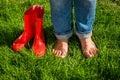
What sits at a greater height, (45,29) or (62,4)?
(62,4)

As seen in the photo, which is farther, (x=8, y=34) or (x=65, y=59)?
(x=8, y=34)

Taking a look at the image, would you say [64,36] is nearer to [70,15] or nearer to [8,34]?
[70,15]

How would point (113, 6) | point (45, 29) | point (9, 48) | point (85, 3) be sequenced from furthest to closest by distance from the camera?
1. point (113, 6)
2. point (45, 29)
3. point (9, 48)
4. point (85, 3)

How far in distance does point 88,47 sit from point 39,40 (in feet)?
1.28

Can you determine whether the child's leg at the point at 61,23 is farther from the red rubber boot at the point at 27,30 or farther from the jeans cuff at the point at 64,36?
the red rubber boot at the point at 27,30

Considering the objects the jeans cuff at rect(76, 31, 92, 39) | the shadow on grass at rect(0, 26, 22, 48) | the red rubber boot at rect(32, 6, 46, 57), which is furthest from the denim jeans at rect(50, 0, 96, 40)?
the shadow on grass at rect(0, 26, 22, 48)

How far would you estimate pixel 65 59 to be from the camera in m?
2.43

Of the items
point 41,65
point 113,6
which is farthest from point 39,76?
point 113,6

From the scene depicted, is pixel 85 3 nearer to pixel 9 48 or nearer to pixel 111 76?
pixel 111 76

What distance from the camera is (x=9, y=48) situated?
254 centimetres

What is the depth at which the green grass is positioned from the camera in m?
2.28

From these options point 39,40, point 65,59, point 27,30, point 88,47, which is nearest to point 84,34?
point 88,47

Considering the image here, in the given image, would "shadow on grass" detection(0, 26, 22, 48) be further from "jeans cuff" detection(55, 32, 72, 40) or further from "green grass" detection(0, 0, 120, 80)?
"jeans cuff" detection(55, 32, 72, 40)

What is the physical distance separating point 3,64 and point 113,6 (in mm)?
1188
